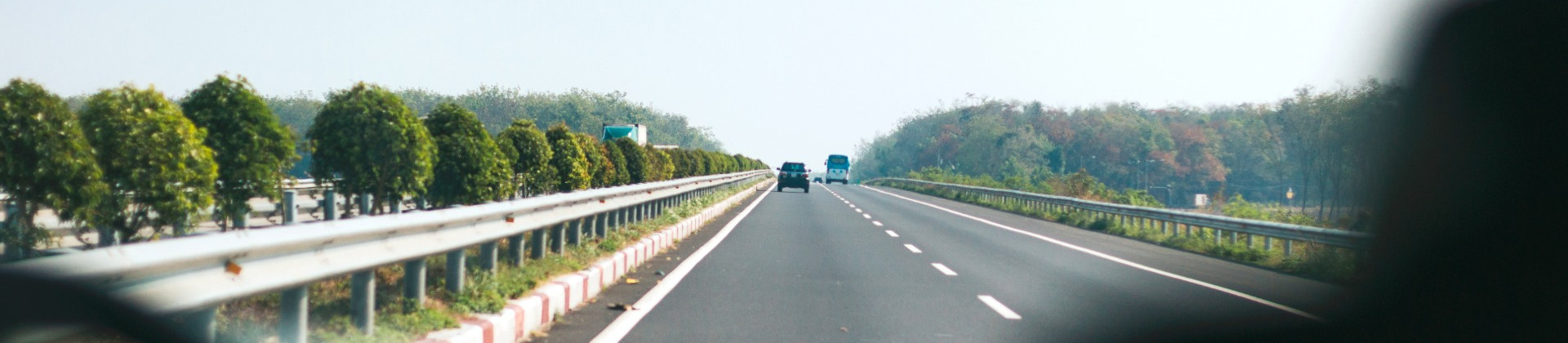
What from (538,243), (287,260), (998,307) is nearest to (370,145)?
(538,243)

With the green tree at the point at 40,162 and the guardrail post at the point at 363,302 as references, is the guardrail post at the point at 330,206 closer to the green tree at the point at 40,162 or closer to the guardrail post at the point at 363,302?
the green tree at the point at 40,162

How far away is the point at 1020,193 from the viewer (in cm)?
3462

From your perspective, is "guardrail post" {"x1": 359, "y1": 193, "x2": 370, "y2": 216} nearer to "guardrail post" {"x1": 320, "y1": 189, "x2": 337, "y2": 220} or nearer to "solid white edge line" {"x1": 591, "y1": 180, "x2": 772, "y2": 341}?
"guardrail post" {"x1": 320, "y1": 189, "x2": 337, "y2": 220}

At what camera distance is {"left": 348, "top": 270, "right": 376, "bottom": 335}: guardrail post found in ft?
17.0

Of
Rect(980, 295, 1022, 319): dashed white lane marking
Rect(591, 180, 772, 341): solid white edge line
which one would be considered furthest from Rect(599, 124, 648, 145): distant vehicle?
Rect(980, 295, 1022, 319): dashed white lane marking

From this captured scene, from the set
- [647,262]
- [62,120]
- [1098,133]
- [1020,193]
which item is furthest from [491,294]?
[1098,133]

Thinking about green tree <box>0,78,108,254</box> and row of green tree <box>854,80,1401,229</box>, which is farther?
row of green tree <box>854,80,1401,229</box>

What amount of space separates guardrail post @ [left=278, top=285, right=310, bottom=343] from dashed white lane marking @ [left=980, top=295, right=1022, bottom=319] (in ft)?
17.7

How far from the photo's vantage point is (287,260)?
4.30 m

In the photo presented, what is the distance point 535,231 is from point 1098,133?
12925 cm

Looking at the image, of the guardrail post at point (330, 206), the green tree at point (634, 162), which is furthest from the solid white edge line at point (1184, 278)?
the green tree at point (634, 162)

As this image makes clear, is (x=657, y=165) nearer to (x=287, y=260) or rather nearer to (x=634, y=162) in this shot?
(x=634, y=162)

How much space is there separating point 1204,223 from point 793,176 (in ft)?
119

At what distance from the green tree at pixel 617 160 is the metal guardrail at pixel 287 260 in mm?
14929
